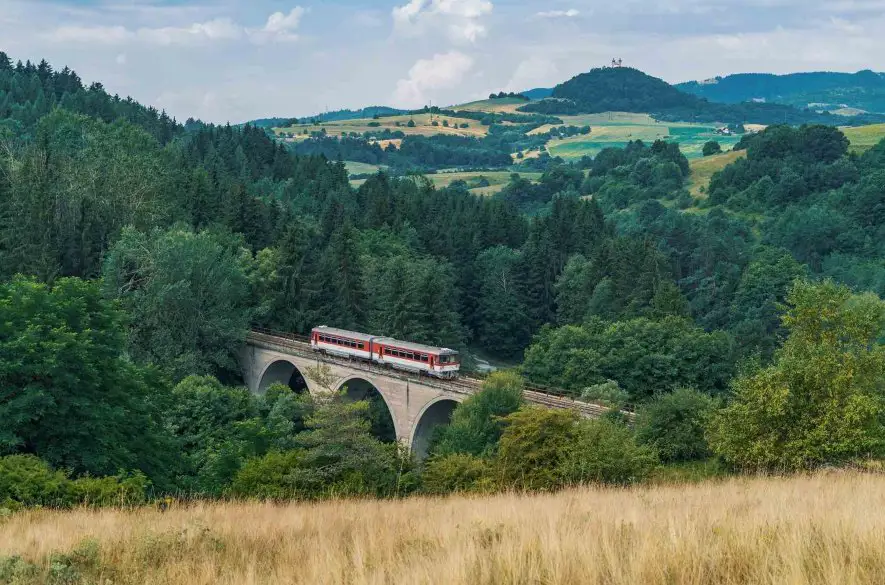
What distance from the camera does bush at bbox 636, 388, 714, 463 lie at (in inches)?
1474

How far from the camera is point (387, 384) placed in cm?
5734

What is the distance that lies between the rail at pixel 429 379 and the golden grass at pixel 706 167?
95657 millimetres

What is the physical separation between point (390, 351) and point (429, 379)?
4386 mm

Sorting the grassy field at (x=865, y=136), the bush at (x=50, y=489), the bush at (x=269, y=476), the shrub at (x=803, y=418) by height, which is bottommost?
the bush at (x=269, y=476)

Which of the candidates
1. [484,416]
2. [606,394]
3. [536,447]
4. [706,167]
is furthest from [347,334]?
[706,167]

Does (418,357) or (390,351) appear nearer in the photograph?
(418,357)

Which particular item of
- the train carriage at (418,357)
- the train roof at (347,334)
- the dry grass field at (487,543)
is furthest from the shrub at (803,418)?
the train roof at (347,334)

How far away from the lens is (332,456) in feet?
97.5

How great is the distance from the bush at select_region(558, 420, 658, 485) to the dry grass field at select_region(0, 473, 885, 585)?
39.9ft

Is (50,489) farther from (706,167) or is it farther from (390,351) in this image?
(706,167)

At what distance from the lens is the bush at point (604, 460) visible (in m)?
27.0

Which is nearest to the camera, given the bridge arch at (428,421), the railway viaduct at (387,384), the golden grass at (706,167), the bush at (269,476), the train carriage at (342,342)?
the bush at (269,476)

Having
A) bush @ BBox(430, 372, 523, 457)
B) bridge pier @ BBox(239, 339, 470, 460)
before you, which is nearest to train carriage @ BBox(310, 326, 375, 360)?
bridge pier @ BBox(239, 339, 470, 460)

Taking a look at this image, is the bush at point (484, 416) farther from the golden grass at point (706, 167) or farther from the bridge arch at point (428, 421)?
the golden grass at point (706, 167)
